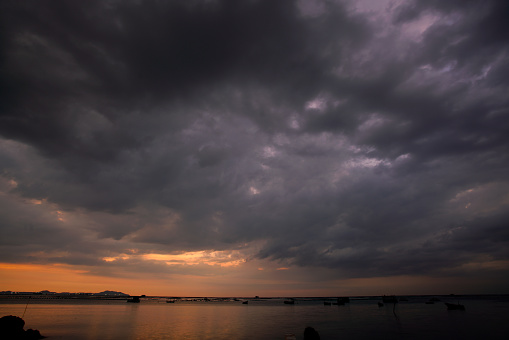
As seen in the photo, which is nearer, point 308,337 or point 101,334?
point 308,337

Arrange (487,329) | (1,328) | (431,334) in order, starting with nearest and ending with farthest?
(1,328), (431,334), (487,329)

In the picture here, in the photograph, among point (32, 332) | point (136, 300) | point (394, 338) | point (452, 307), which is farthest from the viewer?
point (136, 300)

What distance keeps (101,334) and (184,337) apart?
12.9 metres

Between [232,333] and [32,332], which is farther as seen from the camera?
[232,333]

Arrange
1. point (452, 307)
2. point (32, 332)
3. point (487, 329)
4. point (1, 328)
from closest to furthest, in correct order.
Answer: point (1, 328)
point (32, 332)
point (487, 329)
point (452, 307)

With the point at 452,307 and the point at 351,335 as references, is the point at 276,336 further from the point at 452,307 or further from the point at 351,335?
the point at 452,307

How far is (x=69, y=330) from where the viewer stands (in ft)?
141

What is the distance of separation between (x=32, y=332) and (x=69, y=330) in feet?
28.1

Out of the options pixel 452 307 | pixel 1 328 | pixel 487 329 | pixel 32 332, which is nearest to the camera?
pixel 1 328

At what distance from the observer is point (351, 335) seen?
4069cm

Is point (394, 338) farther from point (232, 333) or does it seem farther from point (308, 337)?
point (232, 333)


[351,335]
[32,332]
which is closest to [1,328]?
[32,332]

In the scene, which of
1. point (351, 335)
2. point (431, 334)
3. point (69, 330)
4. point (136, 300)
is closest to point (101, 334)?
point (69, 330)

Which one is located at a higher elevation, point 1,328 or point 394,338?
point 1,328
